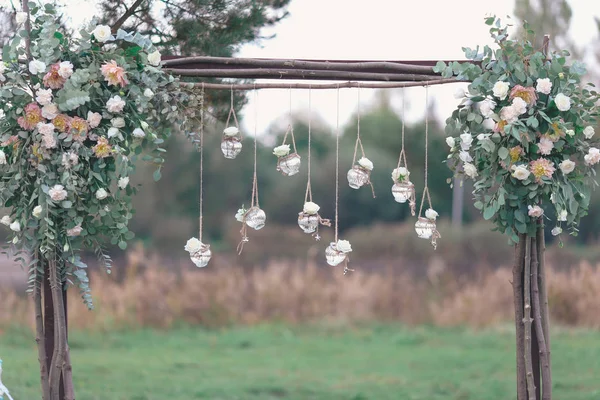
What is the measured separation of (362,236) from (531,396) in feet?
18.4

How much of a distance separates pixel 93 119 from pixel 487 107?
1.64 metres

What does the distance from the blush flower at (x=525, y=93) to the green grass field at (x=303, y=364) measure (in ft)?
9.54

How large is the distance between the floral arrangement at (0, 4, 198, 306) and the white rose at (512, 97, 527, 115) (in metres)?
1.39

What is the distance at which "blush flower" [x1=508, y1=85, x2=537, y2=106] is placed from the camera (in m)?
2.84

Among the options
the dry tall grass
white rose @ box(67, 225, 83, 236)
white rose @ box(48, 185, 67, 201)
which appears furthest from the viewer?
the dry tall grass

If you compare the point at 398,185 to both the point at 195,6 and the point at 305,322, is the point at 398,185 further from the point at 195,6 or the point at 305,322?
the point at 305,322

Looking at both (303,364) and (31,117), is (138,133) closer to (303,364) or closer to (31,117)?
(31,117)

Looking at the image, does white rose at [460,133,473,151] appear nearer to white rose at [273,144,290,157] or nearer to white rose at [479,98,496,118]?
white rose at [479,98,496,118]

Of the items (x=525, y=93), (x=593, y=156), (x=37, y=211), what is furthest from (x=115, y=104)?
(x=593, y=156)

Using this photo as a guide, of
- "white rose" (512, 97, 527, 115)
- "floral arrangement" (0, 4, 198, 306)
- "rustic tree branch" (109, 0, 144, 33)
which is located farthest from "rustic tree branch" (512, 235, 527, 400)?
"rustic tree branch" (109, 0, 144, 33)

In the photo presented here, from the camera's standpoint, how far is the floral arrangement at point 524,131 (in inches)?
112

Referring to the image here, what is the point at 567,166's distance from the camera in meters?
2.88

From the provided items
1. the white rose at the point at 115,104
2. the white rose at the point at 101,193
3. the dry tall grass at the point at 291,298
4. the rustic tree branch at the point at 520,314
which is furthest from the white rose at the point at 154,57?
the dry tall grass at the point at 291,298

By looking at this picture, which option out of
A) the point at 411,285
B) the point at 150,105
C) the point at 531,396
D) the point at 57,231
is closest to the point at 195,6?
the point at 150,105
